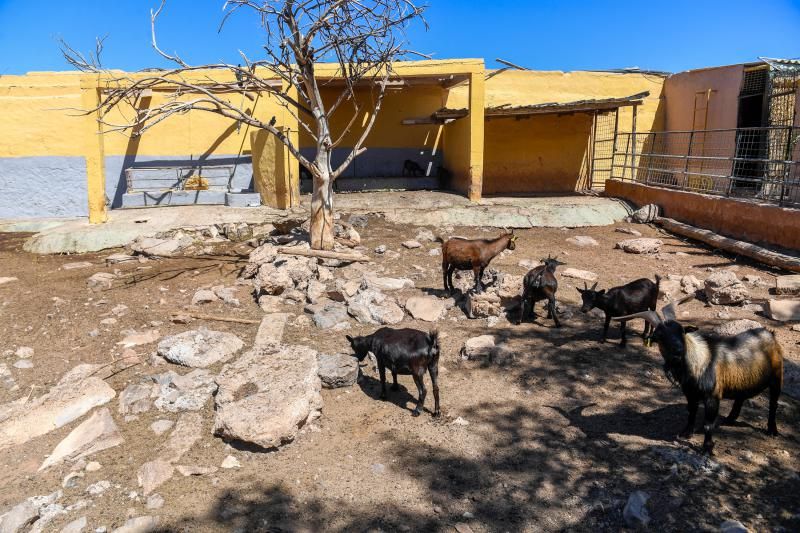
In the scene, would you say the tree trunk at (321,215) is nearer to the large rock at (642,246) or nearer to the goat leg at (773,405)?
the large rock at (642,246)

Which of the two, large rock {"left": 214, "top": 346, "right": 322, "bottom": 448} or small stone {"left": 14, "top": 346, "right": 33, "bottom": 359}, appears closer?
large rock {"left": 214, "top": 346, "right": 322, "bottom": 448}

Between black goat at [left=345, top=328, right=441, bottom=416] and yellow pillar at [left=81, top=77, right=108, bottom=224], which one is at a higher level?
yellow pillar at [left=81, top=77, right=108, bottom=224]

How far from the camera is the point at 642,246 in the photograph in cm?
1046

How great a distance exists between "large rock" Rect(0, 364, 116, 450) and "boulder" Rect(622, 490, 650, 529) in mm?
4618

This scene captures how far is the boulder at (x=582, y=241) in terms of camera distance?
11227 millimetres

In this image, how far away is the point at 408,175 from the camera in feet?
56.7

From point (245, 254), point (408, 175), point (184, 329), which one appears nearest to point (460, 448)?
point (184, 329)

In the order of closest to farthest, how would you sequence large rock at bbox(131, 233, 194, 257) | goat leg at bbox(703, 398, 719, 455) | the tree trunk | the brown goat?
goat leg at bbox(703, 398, 719, 455) → the brown goat → the tree trunk → large rock at bbox(131, 233, 194, 257)

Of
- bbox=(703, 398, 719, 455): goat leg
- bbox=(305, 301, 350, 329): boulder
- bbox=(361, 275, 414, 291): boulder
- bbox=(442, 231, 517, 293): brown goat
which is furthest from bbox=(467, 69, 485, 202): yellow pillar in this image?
bbox=(703, 398, 719, 455): goat leg

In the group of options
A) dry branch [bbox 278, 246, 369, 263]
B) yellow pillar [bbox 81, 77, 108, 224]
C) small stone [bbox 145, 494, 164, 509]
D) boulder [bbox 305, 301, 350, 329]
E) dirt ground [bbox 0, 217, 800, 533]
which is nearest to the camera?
dirt ground [bbox 0, 217, 800, 533]

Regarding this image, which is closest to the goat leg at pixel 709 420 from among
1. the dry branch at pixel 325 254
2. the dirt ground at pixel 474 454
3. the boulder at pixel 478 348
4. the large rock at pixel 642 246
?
the dirt ground at pixel 474 454

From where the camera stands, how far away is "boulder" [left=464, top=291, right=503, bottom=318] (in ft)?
23.8

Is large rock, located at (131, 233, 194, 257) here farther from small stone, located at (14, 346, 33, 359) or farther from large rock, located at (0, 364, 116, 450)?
large rock, located at (0, 364, 116, 450)

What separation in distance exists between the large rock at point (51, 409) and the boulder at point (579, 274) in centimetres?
646
